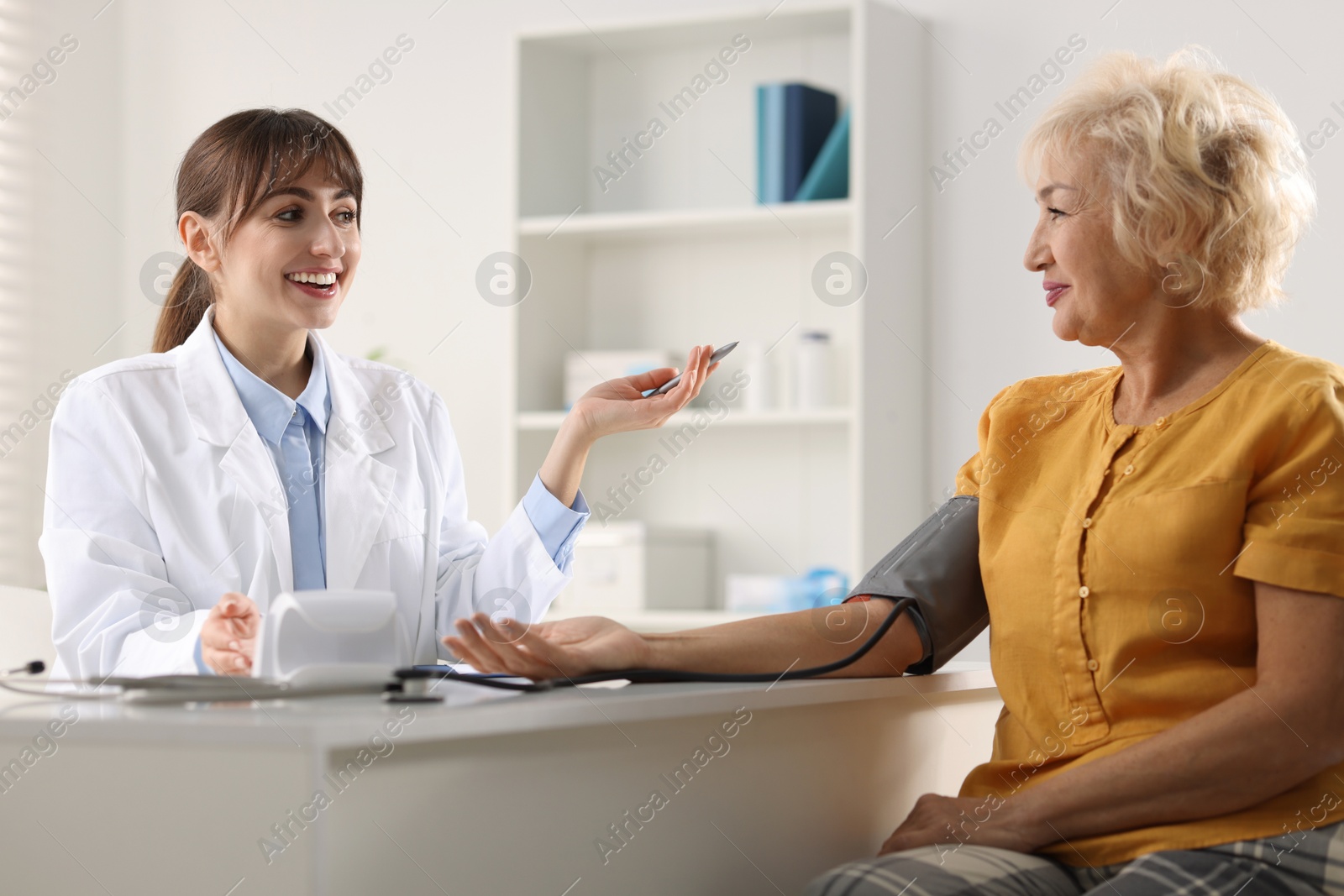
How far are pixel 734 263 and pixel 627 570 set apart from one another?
2.63 ft

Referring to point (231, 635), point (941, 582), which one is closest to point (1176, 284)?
point (941, 582)

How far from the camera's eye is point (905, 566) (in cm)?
131

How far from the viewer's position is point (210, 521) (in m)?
1.52

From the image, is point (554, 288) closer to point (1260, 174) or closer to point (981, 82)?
point (981, 82)

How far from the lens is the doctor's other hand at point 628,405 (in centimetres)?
154

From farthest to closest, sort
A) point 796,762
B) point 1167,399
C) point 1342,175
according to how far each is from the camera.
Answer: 1. point 1342,175
2. point 1167,399
3. point 796,762

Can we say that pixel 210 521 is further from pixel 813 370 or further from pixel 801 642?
pixel 813 370

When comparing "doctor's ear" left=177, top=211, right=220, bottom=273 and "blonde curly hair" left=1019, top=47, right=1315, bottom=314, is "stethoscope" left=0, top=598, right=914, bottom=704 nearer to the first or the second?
"blonde curly hair" left=1019, top=47, right=1315, bottom=314

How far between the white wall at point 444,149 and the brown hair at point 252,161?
1.44 metres

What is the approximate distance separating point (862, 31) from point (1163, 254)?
5.54 ft

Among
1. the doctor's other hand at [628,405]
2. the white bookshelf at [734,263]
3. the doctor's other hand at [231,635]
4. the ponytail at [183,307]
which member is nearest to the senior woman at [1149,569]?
the doctor's other hand at [231,635]

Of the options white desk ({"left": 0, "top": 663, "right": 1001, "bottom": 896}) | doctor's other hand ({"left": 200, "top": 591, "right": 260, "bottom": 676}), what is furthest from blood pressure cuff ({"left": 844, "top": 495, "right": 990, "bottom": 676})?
doctor's other hand ({"left": 200, "top": 591, "right": 260, "bottom": 676})

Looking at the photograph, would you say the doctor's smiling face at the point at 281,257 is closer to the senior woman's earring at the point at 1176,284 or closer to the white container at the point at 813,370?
the senior woman's earring at the point at 1176,284

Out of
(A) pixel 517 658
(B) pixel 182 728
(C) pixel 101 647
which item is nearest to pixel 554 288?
(C) pixel 101 647
